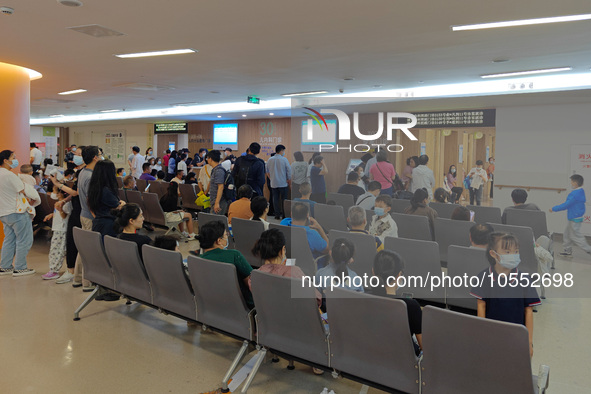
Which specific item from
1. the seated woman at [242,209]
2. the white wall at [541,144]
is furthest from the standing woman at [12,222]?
the white wall at [541,144]

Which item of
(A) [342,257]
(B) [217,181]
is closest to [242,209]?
(B) [217,181]

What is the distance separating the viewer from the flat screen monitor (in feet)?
55.4

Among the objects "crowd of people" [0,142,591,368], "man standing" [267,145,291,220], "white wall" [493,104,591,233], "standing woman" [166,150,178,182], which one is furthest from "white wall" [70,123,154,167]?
"white wall" [493,104,591,233]

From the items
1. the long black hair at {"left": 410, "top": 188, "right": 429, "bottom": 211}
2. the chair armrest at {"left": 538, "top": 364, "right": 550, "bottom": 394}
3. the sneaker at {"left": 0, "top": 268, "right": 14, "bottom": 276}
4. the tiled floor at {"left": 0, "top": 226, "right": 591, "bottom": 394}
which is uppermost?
the long black hair at {"left": 410, "top": 188, "right": 429, "bottom": 211}

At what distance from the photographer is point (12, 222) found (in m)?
5.29

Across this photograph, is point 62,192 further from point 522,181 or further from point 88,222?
point 522,181

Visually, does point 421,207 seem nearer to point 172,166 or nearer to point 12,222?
point 12,222

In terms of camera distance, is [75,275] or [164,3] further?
[75,275]

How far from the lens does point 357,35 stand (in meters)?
4.73

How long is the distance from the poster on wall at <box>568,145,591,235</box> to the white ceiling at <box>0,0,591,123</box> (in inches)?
40.7

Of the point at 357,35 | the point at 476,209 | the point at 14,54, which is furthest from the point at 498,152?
the point at 14,54

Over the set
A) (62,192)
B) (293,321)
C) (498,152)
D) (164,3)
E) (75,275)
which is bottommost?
(75,275)

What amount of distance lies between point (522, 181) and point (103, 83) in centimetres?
787

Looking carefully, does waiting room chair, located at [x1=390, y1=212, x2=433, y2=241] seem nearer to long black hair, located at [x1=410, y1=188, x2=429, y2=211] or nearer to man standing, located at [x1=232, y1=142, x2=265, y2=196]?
long black hair, located at [x1=410, y1=188, x2=429, y2=211]
